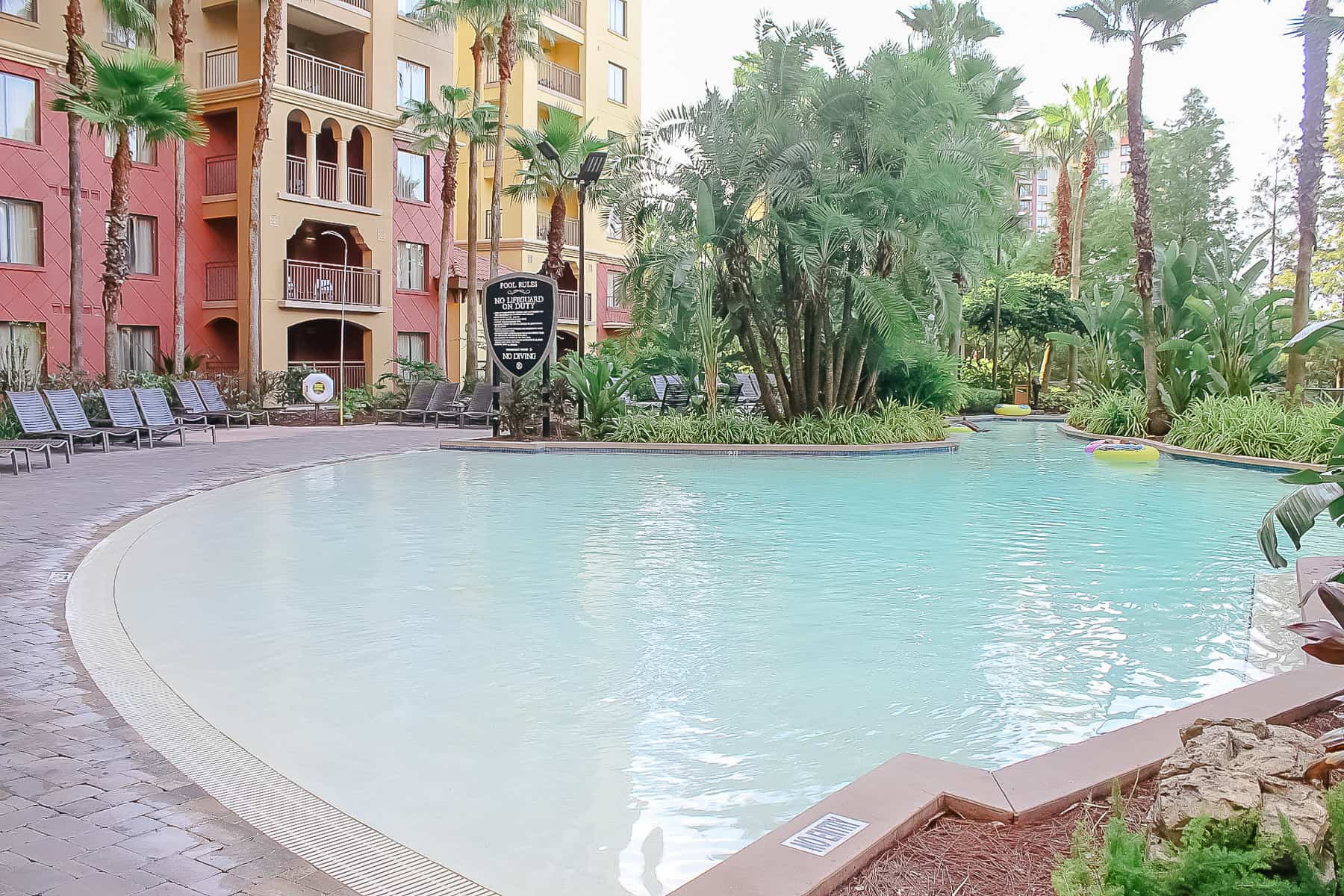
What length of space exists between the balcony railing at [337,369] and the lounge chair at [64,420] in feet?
41.0

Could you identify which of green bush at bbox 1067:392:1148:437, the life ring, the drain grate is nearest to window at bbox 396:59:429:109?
green bush at bbox 1067:392:1148:437

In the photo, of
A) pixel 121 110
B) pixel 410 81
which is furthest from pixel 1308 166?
pixel 410 81

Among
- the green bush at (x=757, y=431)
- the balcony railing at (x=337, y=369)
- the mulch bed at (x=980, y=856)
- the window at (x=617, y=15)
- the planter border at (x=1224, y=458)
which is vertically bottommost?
the mulch bed at (x=980, y=856)

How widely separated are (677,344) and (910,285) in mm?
5812

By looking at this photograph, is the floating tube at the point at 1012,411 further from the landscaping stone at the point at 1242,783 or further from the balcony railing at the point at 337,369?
the landscaping stone at the point at 1242,783

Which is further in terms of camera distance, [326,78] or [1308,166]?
[326,78]

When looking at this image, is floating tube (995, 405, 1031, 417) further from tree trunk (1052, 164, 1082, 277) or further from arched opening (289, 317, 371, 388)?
arched opening (289, 317, 371, 388)

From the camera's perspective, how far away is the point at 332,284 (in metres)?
31.6

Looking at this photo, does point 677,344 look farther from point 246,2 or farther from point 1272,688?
point 1272,688

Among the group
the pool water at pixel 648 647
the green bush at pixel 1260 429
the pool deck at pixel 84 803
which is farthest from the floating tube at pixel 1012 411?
the pool deck at pixel 84 803

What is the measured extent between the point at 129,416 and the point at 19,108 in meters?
12.1

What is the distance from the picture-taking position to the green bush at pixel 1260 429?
16141 mm

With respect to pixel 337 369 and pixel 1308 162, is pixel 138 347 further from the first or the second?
pixel 1308 162

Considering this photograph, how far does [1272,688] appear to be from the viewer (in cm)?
445
